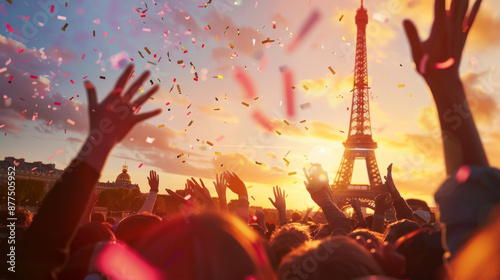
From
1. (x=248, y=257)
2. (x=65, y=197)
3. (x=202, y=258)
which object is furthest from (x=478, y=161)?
(x=65, y=197)

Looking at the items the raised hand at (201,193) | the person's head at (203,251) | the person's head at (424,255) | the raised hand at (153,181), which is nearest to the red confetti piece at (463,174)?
the person's head at (424,255)

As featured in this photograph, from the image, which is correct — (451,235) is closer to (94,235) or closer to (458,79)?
(458,79)

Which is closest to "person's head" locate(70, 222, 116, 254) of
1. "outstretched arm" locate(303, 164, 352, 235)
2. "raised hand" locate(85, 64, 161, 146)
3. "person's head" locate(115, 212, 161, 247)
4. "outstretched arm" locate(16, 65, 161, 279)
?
"person's head" locate(115, 212, 161, 247)

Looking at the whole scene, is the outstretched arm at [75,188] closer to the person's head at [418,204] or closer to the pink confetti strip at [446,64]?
the pink confetti strip at [446,64]

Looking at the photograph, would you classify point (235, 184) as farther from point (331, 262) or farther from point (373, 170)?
point (373, 170)

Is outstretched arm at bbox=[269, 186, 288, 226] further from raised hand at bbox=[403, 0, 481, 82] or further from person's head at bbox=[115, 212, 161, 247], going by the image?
raised hand at bbox=[403, 0, 481, 82]

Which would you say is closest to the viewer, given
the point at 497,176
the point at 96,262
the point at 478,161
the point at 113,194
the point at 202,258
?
the point at 202,258
